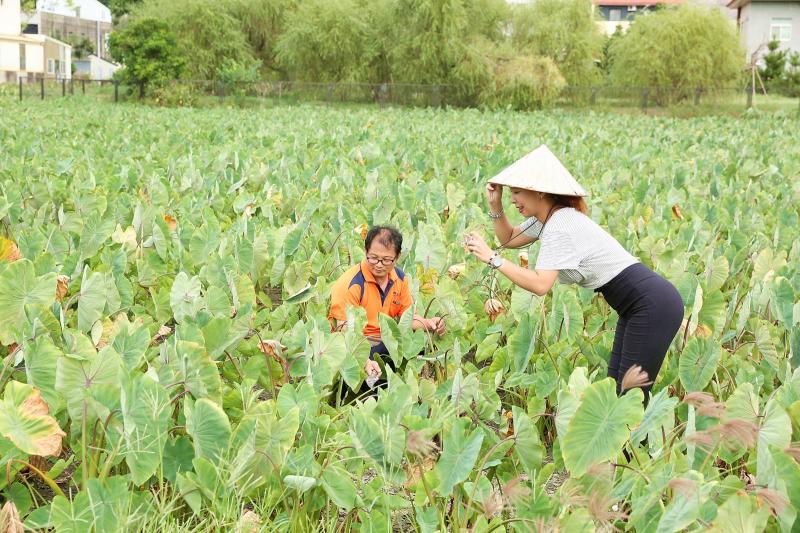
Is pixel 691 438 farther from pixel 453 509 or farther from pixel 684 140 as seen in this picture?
pixel 684 140

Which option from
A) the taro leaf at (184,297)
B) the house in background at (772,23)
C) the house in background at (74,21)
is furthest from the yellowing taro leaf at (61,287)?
the house in background at (74,21)

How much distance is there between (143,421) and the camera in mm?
2449

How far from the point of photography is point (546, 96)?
34125 mm

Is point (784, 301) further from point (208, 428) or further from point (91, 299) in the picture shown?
point (91, 299)

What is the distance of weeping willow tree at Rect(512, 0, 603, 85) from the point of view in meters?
38.2

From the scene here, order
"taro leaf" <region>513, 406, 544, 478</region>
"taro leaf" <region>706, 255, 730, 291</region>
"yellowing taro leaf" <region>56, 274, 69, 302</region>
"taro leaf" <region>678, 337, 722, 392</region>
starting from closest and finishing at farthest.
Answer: "taro leaf" <region>513, 406, 544, 478</region> → "taro leaf" <region>678, 337, 722, 392</region> → "yellowing taro leaf" <region>56, 274, 69, 302</region> → "taro leaf" <region>706, 255, 730, 291</region>

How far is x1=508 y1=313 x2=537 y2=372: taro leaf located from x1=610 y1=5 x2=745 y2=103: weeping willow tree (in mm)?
35910

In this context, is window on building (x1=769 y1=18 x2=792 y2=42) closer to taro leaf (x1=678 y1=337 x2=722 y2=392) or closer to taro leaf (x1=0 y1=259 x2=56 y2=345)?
taro leaf (x1=678 y1=337 x2=722 y2=392)

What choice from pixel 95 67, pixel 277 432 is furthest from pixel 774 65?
pixel 277 432

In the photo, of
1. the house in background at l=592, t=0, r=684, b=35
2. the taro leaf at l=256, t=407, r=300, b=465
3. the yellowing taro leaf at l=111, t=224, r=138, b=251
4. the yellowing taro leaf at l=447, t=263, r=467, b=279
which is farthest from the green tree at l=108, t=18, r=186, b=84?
the house in background at l=592, t=0, r=684, b=35

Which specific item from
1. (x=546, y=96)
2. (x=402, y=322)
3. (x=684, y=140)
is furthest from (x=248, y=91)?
(x=402, y=322)

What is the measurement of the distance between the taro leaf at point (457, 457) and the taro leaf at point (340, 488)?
0.79 ft

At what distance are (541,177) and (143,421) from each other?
61.5 inches

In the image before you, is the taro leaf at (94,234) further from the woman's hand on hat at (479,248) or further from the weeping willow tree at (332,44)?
the weeping willow tree at (332,44)
